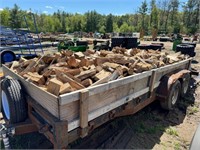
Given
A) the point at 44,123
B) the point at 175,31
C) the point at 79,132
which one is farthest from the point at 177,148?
the point at 175,31

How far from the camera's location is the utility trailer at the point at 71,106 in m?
1.87

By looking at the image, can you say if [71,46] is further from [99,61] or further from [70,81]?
[70,81]

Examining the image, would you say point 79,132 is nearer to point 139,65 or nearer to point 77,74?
point 77,74

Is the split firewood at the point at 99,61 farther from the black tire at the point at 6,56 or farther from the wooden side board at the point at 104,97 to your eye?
the black tire at the point at 6,56

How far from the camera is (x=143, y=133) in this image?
3330 mm

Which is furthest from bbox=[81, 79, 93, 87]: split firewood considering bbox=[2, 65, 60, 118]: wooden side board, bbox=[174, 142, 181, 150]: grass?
bbox=[174, 142, 181, 150]: grass

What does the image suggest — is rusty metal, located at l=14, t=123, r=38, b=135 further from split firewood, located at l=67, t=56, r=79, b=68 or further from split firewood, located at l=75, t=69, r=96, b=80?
split firewood, located at l=67, t=56, r=79, b=68

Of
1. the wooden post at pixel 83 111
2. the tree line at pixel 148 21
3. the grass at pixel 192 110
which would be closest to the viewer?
the wooden post at pixel 83 111

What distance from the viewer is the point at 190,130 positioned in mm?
3602

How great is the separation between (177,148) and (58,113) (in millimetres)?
2295

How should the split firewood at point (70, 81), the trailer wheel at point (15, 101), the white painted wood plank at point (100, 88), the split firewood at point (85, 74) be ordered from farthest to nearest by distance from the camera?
the split firewood at point (85, 74) → the trailer wheel at point (15, 101) → the split firewood at point (70, 81) → the white painted wood plank at point (100, 88)

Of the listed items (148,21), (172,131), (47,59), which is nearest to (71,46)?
(47,59)

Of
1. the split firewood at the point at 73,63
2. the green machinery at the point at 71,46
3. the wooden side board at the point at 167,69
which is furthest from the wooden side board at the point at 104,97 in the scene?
the green machinery at the point at 71,46

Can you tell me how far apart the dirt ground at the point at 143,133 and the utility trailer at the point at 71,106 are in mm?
560
